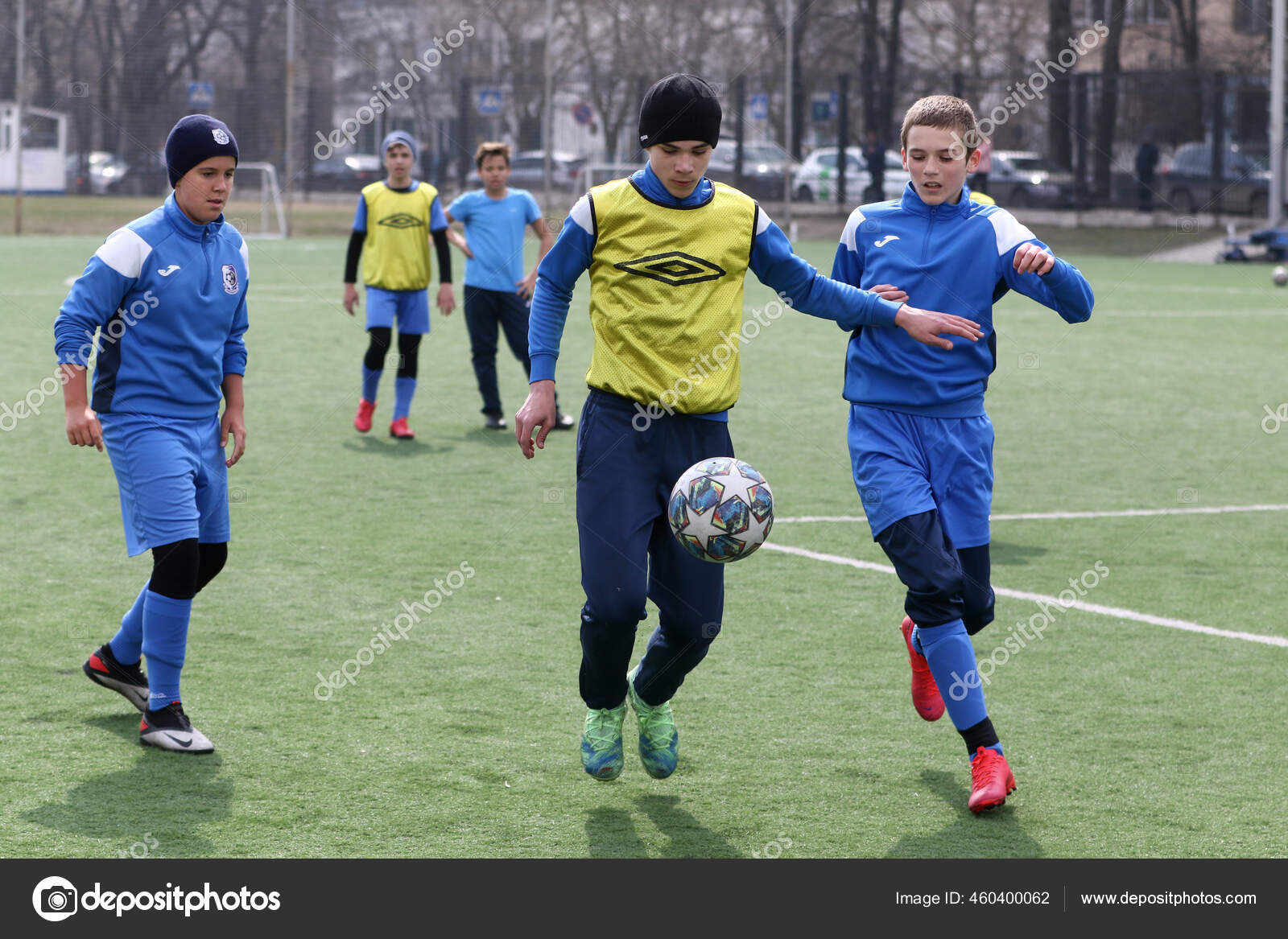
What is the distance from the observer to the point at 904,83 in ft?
139

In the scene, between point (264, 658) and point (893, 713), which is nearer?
point (893, 713)

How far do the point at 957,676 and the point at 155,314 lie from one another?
272 centimetres

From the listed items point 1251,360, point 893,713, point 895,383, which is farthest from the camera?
point 1251,360

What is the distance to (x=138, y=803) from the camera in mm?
4641

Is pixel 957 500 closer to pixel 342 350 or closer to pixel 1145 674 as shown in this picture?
pixel 1145 674

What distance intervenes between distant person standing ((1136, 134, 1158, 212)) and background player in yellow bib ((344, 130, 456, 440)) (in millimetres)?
29654

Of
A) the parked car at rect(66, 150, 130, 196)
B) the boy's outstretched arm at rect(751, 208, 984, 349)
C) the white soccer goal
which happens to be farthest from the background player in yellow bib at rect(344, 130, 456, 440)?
the parked car at rect(66, 150, 130, 196)

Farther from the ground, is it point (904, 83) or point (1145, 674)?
point (904, 83)

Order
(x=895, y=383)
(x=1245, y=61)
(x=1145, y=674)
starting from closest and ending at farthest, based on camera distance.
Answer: (x=895, y=383), (x=1145, y=674), (x=1245, y=61)

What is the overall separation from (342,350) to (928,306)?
12532 millimetres

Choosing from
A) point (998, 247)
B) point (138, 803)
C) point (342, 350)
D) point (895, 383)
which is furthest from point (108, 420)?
point (342, 350)

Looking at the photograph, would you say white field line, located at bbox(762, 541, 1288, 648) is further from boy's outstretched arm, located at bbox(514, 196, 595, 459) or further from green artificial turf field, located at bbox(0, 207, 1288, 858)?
boy's outstretched arm, located at bbox(514, 196, 595, 459)

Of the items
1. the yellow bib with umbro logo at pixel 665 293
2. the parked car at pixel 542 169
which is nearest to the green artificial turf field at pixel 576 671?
the yellow bib with umbro logo at pixel 665 293
